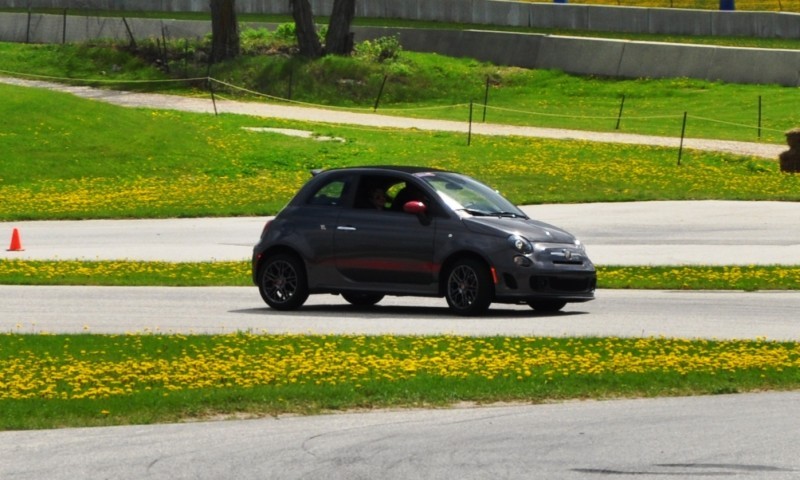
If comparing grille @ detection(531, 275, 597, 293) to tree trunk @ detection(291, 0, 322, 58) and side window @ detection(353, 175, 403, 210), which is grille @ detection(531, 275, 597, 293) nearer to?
side window @ detection(353, 175, 403, 210)

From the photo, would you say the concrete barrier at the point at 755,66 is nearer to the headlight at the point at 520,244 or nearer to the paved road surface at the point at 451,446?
the headlight at the point at 520,244

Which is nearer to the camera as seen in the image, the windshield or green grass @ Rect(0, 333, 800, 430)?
green grass @ Rect(0, 333, 800, 430)

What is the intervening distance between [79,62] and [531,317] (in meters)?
45.4

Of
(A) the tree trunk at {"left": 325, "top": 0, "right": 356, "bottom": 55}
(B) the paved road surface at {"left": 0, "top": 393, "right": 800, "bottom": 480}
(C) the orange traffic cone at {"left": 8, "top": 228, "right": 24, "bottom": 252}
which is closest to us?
(B) the paved road surface at {"left": 0, "top": 393, "right": 800, "bottom": 480}

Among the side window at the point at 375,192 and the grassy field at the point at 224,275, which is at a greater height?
the side window at the point at 375,192

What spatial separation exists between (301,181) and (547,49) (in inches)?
908

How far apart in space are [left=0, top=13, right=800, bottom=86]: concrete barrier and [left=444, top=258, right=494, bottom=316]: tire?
36.7 meters

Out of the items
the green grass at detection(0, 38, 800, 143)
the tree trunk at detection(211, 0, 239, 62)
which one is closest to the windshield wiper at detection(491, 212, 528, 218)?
the green grass at detection(0, 38, 800, 143)

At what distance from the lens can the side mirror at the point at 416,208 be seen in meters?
18.3

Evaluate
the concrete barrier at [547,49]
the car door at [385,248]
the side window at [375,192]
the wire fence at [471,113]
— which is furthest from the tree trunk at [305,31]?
the car door at [385,248]

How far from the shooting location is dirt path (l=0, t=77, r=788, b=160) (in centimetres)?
4316

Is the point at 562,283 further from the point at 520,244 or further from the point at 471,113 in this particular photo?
the point at 471,113

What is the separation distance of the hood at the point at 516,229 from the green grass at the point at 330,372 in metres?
2.61

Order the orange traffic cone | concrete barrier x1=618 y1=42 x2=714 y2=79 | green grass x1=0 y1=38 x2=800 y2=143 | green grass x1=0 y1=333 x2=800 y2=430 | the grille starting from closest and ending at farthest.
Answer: green grass x1=0 y1=333 x2=800 y2=430, the grille, the orange traffic cone, green grass x1=0 y1=38 x2=800 y2=143, concrete barrier x1=618 y1=42 x2=714 y2=79
